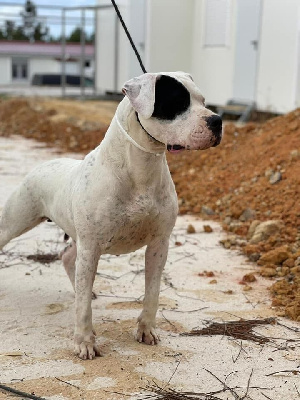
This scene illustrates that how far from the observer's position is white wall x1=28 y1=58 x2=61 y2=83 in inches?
1383

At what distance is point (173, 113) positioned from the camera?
2869 millimetres

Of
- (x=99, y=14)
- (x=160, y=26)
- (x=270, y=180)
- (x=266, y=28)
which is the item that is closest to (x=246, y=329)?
(x=270, y=180)

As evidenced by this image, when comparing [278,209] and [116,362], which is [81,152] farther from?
[116,362]

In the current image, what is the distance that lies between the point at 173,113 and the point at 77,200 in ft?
2.42

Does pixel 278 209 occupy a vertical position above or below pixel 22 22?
below

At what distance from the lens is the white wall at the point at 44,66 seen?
35.1 metres

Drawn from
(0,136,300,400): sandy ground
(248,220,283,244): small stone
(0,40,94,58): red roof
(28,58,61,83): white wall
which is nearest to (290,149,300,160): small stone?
(248,220,283,244): small stone

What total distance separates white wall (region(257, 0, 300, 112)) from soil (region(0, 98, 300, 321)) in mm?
1921

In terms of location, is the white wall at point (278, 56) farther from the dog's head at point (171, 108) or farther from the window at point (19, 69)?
the window at point (19, 69)

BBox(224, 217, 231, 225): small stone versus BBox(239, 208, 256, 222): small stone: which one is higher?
BBox(239, 208, 256, 222): small stone

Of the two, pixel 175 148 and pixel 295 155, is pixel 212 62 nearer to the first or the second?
pixel 295 155

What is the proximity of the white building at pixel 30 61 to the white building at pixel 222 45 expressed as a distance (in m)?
16.9

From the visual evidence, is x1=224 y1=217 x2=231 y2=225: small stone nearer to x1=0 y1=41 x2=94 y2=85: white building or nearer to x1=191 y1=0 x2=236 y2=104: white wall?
x1=191 y1=0 x2=236 y2=104: white wall

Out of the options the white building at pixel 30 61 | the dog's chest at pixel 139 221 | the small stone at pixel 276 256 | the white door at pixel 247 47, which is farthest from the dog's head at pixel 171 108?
the white building at pixel 30 61
